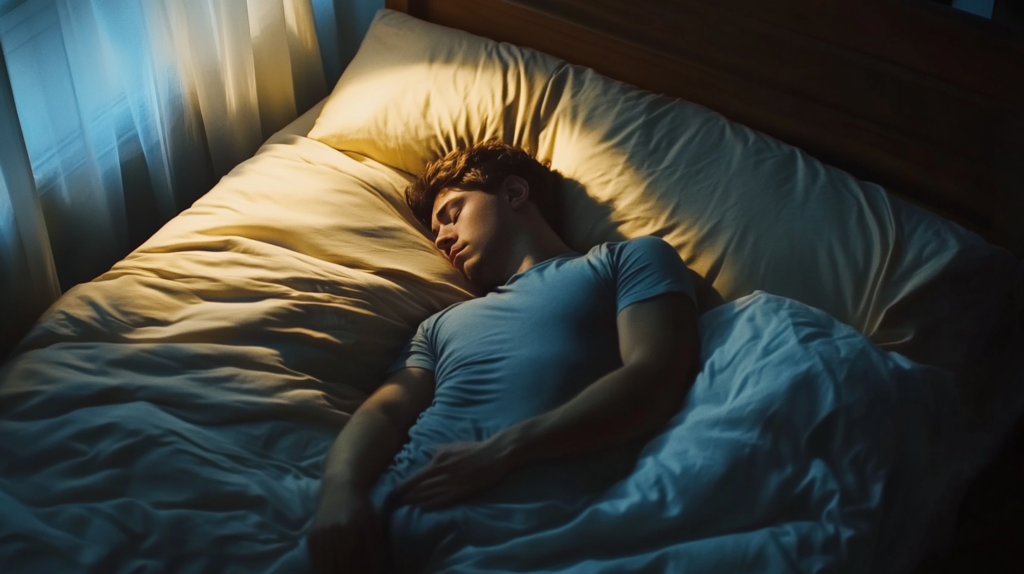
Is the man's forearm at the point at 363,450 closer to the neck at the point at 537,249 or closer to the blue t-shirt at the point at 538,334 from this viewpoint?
the blue t-shirt at the point at 538,334

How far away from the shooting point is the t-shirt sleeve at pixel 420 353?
4.84ft

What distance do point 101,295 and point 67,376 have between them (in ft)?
0.59

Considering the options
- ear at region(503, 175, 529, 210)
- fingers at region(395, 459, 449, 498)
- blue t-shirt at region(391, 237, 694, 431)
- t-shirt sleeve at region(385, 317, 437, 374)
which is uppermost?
ear at region(503, 175, 529, 210)

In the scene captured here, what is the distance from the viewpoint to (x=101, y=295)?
1.48 metres

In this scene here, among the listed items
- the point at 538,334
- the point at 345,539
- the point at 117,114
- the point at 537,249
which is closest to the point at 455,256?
the point at 537,249

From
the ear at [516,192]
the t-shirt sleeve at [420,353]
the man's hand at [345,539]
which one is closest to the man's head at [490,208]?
the ear at [516,192]

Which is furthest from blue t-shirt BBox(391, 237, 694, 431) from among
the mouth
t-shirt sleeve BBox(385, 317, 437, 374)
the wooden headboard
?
the wooden headboard

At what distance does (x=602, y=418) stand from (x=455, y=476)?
21 centimetres

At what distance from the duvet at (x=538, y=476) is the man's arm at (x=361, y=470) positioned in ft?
0.08

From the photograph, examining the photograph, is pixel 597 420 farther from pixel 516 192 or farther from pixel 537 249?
pixel 516 192

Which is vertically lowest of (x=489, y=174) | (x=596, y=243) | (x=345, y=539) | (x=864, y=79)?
(x=345, y=539)

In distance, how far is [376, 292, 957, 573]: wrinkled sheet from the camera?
1140 mm

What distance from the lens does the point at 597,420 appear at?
4.25 ft

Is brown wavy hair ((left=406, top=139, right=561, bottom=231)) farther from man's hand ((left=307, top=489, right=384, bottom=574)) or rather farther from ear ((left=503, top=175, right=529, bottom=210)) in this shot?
man's hand ((left=307, top=489, right=384, bottom=574))
